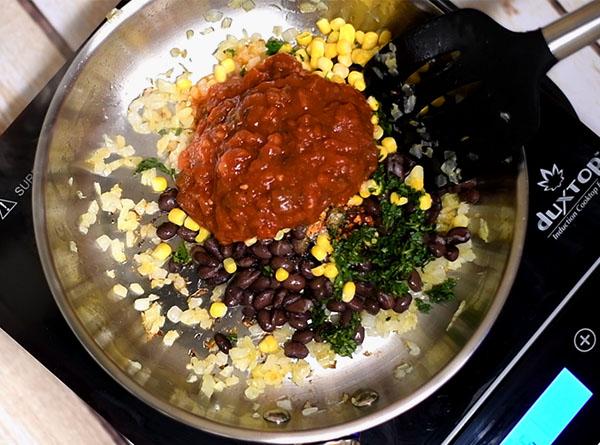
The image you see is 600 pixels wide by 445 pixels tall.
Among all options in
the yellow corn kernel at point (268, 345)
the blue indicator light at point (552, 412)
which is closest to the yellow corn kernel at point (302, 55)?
the yellow corn kernel at point (268, 345)

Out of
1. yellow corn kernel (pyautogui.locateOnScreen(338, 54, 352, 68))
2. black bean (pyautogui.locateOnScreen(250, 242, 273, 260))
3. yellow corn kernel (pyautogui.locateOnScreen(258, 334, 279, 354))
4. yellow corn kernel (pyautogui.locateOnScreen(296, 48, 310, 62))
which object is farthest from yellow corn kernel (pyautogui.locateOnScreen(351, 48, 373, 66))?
yellow corn kernel (pyautogui.locateOnScreen(258, 334, 279, 354))

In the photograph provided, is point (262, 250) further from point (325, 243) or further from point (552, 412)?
point (552, 412)

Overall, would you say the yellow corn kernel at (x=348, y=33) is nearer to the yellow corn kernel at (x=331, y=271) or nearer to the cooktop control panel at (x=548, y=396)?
the yellow corn kernel at (x=331, y=271)

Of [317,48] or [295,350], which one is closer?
[295,350]

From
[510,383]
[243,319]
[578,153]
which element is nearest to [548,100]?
[578,153]

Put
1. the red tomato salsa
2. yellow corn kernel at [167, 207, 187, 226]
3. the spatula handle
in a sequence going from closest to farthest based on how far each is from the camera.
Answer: the spatula handle < the red tomato salsa < yellow corn kernel at [167, 207, 187, 226]

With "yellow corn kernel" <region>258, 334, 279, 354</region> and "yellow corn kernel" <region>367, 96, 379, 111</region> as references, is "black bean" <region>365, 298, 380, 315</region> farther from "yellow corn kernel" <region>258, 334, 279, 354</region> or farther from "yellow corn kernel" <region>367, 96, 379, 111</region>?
"yellow corn kernel" <region>367, 96, 379, 111</region>

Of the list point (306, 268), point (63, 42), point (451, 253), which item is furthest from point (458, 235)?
point (63, 42)
